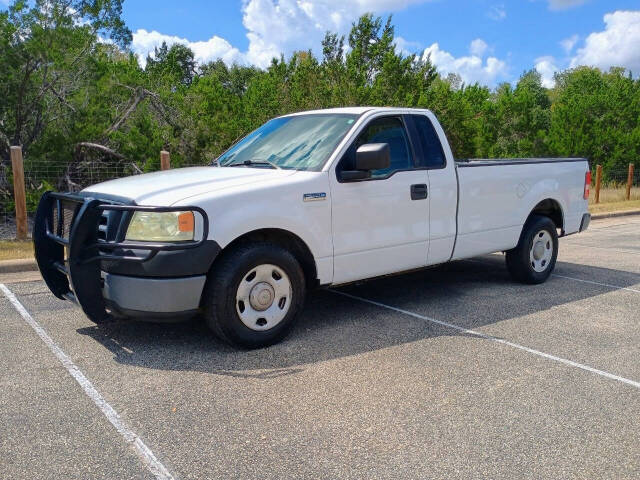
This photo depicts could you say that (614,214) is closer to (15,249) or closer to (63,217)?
(15,249)

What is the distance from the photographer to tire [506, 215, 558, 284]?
22.8ft

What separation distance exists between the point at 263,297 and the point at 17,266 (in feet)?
14.9

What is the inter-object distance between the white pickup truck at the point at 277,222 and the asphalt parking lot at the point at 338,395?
1.54ft

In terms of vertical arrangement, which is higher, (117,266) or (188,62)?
(188,62)

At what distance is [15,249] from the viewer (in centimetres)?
862

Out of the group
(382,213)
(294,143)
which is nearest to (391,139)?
(382,213)

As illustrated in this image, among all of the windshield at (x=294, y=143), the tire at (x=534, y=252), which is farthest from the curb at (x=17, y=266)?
the tire at (x=534, y=252)

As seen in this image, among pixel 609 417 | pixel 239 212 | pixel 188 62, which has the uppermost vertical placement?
pixel 188 62

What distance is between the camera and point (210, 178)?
492 centimetres

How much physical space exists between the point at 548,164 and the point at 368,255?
3.06 metres

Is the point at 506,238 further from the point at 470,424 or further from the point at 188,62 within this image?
the point at 188,62

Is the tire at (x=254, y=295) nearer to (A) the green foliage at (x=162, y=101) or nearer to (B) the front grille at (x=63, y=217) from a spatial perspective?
(B) the front grille at (x=63, y=217)

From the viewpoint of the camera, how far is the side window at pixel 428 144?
19.4 ft

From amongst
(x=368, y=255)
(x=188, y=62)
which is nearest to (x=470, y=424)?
(x=368, y=255)
